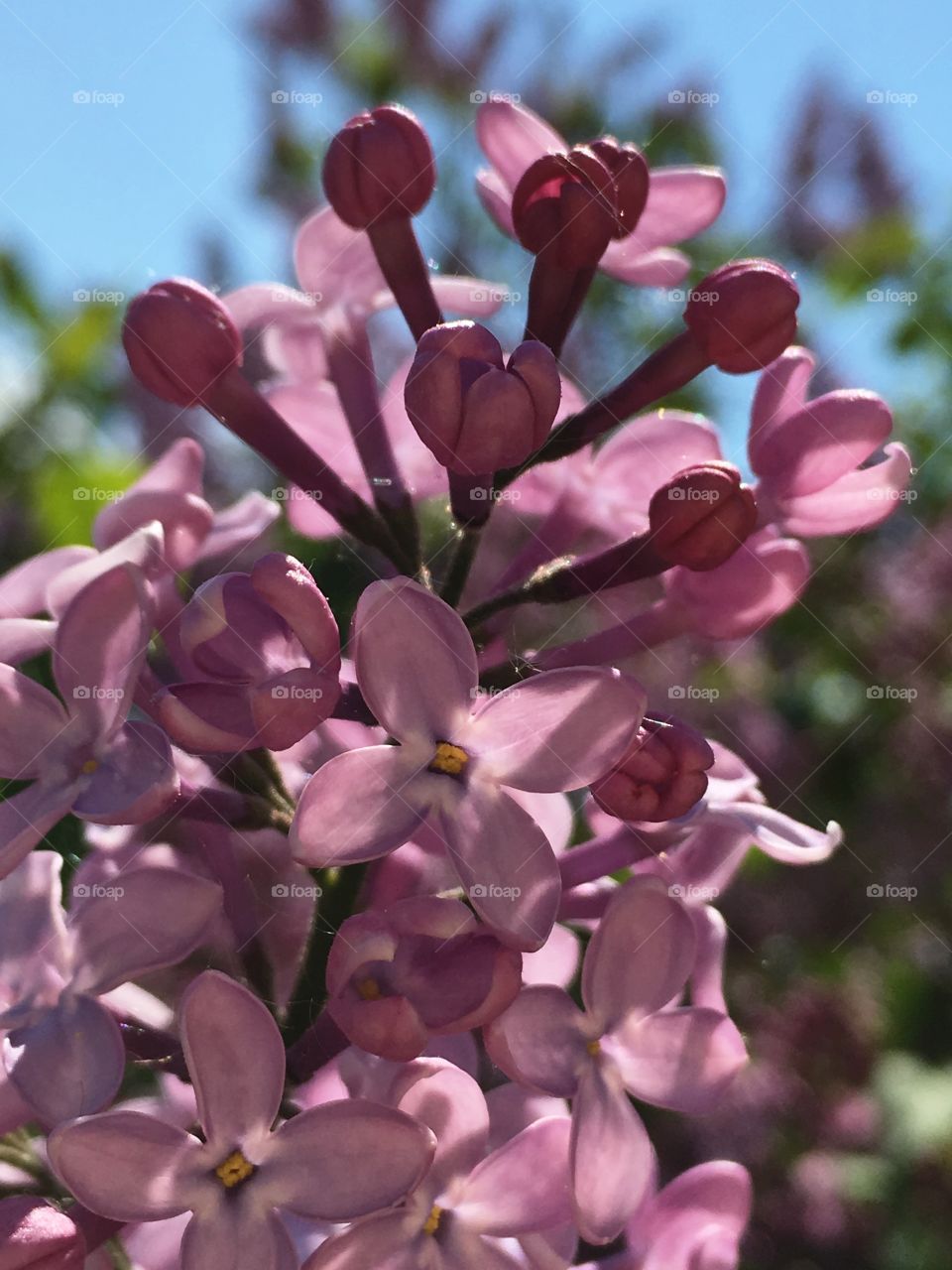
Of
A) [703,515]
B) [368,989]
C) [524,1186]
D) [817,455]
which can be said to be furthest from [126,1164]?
[817,455]

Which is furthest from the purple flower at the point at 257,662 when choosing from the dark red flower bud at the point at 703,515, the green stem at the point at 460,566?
the dark red flower bud at the point at 703,515

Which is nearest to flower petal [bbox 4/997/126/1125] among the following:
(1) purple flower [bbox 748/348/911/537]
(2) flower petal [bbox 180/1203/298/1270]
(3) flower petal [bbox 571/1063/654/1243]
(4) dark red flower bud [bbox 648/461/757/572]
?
(2) flower petal [bbox 180/1203/298/1270]

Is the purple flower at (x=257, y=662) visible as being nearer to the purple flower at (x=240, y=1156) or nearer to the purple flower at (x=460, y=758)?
the purple flower at (x=460, y=758)

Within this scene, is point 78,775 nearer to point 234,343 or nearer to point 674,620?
point 234,343

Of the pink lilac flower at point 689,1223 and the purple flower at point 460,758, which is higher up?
the purple flower at point 460,758

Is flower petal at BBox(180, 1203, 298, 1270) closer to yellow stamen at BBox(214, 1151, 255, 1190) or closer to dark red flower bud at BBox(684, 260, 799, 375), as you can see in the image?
yellow stamen at BBox(214, 1151, 255, 1190)

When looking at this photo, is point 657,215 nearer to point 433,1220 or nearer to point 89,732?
point 89,732
